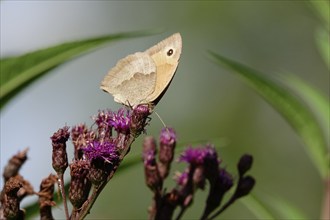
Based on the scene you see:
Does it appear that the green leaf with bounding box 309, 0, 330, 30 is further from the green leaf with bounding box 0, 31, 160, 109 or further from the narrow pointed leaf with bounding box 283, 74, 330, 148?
the green leaf with bounding box 0, 31, 160, 109

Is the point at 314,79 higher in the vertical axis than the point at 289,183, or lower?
higher

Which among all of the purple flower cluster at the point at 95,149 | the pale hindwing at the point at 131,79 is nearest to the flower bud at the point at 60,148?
the purple flower cluster at the point at 95,149

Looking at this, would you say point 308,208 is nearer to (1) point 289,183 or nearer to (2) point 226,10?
(1) point 289,183

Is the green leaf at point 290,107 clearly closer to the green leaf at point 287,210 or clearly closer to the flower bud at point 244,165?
the green leaf at point 287,210

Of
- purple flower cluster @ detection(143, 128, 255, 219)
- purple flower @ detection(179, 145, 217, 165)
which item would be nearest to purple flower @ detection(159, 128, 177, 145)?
purple flower cluster @ detection(143, 128, 255, 219)

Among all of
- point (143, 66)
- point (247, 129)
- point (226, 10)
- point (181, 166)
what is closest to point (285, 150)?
point (247, 129)

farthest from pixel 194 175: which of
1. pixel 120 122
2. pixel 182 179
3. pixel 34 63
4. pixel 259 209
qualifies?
pixel 34 63

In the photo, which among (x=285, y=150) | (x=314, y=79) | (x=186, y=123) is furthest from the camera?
(x=314, y=79)
